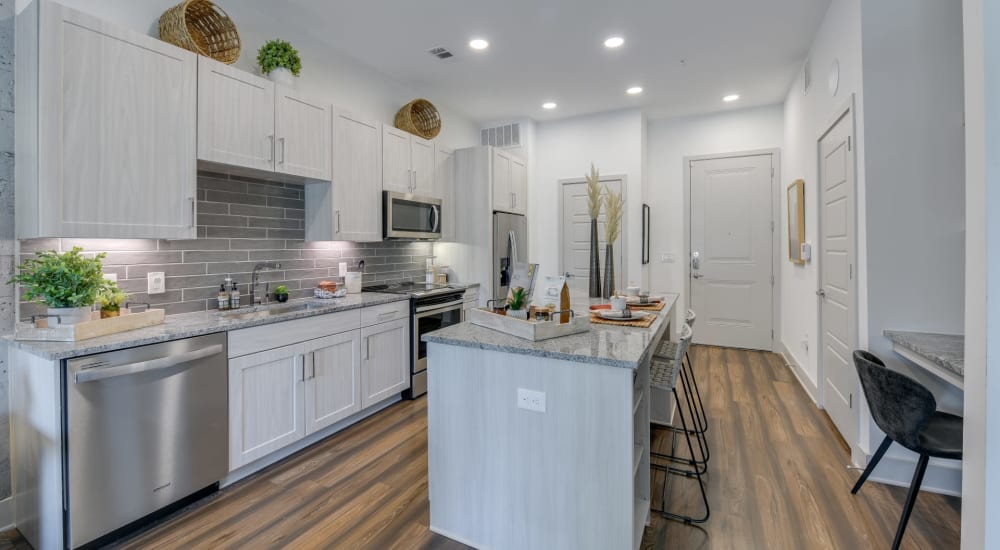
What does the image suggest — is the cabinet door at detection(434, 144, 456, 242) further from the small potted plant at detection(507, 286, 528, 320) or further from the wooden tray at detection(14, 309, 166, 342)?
the wooden tray at detection(14, 309, 166, 342)

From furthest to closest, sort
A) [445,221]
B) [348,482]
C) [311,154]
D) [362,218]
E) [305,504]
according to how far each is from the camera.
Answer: [445,221] → [362,218] → [311,154] → [348,482] → [305,504]

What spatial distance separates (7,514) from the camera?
1985 mm

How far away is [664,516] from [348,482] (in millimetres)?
1624

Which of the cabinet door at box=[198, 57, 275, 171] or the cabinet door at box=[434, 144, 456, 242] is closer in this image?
the cabinet door at box=[198, 57, 275, 171]

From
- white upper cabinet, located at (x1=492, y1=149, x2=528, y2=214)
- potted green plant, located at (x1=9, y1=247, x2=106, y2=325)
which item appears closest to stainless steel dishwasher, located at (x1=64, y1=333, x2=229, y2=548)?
potted green plant, located at (x1=9, y1=247, x2=106, y2=325)

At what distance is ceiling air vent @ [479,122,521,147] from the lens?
558 centimetres

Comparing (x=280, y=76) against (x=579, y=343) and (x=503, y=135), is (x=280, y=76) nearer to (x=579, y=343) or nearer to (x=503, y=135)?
(x=579, y=343)

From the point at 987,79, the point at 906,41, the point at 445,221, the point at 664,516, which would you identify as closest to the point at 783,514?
the point at 664,516

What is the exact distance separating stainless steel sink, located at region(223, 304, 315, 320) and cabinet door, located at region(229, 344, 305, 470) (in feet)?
0.72

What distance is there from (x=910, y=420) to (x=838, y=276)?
4.34ft

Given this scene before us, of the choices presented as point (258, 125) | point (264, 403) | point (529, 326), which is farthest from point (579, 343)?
point (258, 125)

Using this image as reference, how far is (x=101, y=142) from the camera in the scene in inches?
78.9

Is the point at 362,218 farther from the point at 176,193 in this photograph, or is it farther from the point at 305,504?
the point at 305,504

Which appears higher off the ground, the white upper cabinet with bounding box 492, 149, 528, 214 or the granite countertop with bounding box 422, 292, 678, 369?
the white upper cabinet with bounding box 492, 149, 528, 214
